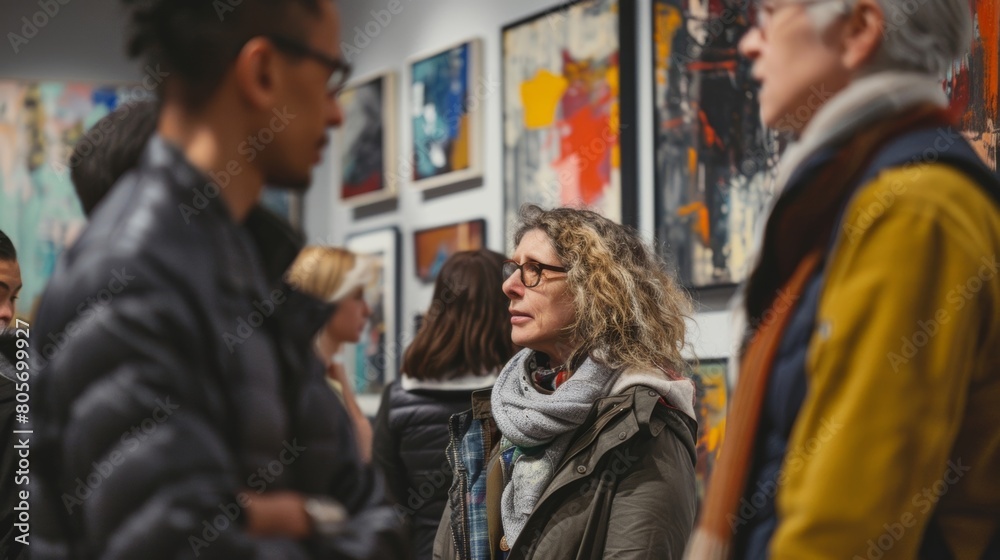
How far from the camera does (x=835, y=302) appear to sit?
131 centimetres

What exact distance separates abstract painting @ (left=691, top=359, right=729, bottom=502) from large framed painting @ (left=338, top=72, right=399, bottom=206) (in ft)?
8.73

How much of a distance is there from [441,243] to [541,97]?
112cm

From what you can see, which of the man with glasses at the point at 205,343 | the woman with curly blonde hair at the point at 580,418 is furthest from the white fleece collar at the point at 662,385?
the man with glasses at the point at 205,343

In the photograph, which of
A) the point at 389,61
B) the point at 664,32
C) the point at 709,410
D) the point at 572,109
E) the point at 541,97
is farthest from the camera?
the point at 389,61

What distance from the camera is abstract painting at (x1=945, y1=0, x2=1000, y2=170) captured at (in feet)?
9.37

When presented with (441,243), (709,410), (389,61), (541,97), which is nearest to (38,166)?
(389,61)

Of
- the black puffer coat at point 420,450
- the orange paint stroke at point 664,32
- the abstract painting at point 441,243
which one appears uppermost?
the orange paint stroke at point 664,32

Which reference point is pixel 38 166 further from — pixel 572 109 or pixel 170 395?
pixel 170 395

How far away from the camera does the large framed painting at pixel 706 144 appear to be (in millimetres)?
4121

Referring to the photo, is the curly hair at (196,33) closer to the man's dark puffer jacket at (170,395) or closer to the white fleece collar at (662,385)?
the man's dark puffer jacket at (170,395)

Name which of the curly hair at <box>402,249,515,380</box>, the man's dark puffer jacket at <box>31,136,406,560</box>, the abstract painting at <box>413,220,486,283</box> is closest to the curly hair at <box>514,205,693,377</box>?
the curly hair at <box>402,249,515,380</box>

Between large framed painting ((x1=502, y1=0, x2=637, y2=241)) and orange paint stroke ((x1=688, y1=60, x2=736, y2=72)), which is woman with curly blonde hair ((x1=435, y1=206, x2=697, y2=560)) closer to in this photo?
orange paint stroke ((x1=688, y1=60, x2=736, y2=72))

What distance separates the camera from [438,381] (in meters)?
3.56

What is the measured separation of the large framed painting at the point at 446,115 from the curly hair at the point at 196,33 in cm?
436
